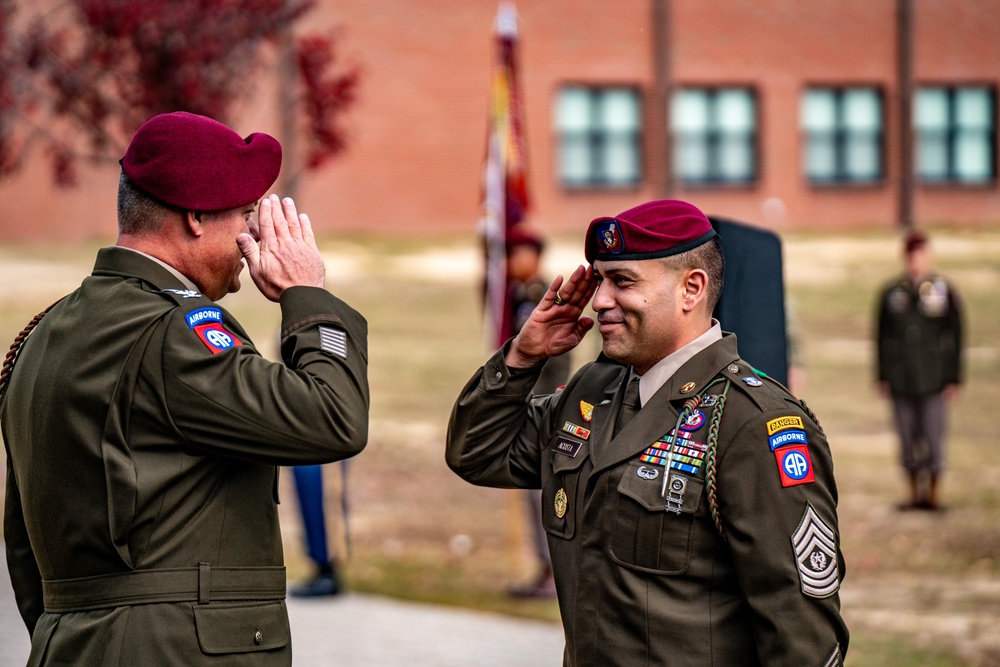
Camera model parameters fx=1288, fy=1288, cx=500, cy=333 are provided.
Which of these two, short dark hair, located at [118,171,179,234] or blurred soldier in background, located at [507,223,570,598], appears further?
blurred soldier in background, located at [507,223,570,598]

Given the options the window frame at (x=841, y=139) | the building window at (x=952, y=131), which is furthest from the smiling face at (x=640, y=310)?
the building window at (x=952, y=131)

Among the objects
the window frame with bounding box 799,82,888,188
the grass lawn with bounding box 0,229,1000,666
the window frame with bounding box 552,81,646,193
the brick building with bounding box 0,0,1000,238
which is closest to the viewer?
the grass lawn with bounding box 0,229,1000,666

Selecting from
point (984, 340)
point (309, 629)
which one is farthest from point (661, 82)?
point (309, 629)

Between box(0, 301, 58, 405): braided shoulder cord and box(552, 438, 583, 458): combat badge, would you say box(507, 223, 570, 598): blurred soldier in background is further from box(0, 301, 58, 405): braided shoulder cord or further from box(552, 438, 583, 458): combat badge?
box(0, 301, 58, 405): braided shoulder cord

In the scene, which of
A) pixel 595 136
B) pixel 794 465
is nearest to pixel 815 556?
pixel 794 465

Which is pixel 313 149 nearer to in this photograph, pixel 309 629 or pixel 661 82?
pixel 309 629

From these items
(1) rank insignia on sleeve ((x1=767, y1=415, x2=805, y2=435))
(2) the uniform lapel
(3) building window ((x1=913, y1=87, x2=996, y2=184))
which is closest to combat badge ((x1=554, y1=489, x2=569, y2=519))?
(2) the uniform lapel

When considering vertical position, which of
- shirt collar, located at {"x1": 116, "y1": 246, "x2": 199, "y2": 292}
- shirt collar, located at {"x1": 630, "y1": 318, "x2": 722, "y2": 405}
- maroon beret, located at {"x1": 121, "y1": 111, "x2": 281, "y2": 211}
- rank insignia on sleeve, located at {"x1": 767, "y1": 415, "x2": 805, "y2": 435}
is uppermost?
maroon beret, located at {"x1": 121, "y1": 111, "x2": 281, "y2": 211}

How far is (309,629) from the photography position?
7.06 meters

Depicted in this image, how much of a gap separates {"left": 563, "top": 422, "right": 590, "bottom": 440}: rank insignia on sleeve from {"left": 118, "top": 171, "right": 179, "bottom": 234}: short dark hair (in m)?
1.02

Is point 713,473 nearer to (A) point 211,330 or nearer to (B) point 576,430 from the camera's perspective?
(B) point 576,430

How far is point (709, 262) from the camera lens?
116 inches

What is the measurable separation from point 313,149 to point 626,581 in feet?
21.2

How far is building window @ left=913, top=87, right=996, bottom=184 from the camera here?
26750mm
